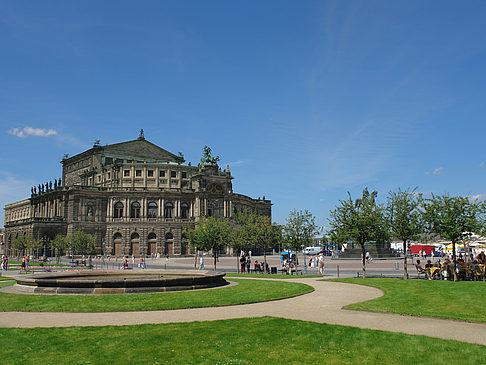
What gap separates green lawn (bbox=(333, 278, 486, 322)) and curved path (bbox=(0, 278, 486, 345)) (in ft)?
3.01

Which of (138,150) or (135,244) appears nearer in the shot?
(135,244)

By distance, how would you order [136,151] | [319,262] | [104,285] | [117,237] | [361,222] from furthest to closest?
[136,151] < [117,237] < [319,262] < [361,222] < [104,285]

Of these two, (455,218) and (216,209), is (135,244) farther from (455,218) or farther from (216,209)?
(455,218)

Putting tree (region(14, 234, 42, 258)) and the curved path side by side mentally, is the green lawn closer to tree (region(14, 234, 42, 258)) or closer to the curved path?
the curved path

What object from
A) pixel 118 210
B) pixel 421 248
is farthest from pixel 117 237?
pixel 421 248

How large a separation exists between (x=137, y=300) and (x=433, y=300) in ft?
43.6

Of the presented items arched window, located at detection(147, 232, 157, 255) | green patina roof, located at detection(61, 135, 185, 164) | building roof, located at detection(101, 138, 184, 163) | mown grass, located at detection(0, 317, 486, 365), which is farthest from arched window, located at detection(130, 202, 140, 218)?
mown grass, located at detection(0, 317, 486, 365)

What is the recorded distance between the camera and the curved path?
12.9 meters

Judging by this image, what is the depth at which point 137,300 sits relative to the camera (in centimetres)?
1884

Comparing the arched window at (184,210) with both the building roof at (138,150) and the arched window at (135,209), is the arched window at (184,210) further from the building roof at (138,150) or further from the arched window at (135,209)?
the building roof at (138,150)

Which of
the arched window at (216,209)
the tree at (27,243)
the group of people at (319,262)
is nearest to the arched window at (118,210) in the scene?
the tree at (27,243)

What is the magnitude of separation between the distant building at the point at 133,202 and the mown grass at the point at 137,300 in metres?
71.8

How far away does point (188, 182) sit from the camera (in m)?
101

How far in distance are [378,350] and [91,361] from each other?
23.0 feet
